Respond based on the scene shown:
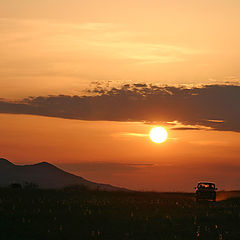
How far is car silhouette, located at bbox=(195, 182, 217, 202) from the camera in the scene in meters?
59.8

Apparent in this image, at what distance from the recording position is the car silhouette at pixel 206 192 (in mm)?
59750

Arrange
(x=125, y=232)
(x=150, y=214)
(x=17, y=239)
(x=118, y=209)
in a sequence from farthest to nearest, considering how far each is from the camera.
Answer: (x=118, y=209) → (x=150, y=214) → (x=125, y=232) → (x=17, y=239)

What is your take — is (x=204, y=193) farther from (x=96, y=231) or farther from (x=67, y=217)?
(x=96, y=231)

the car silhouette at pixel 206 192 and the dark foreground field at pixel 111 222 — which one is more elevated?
the car silhouette at pixel 206 192

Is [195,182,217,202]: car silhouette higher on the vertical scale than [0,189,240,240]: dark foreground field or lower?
higher

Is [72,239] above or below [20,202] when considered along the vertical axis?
below

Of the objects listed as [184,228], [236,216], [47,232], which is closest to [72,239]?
[47,232]

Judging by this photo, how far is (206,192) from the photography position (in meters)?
60.2

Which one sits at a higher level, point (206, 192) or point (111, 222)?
point (206, 192)

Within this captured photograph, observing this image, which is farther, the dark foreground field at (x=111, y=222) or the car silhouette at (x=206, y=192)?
the car silhouette at (x=206, y=192)

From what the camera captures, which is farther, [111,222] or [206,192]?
[206,192]

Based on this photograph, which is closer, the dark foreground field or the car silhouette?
the dark foreground field

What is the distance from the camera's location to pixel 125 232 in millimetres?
31156

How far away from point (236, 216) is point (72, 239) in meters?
15.0
